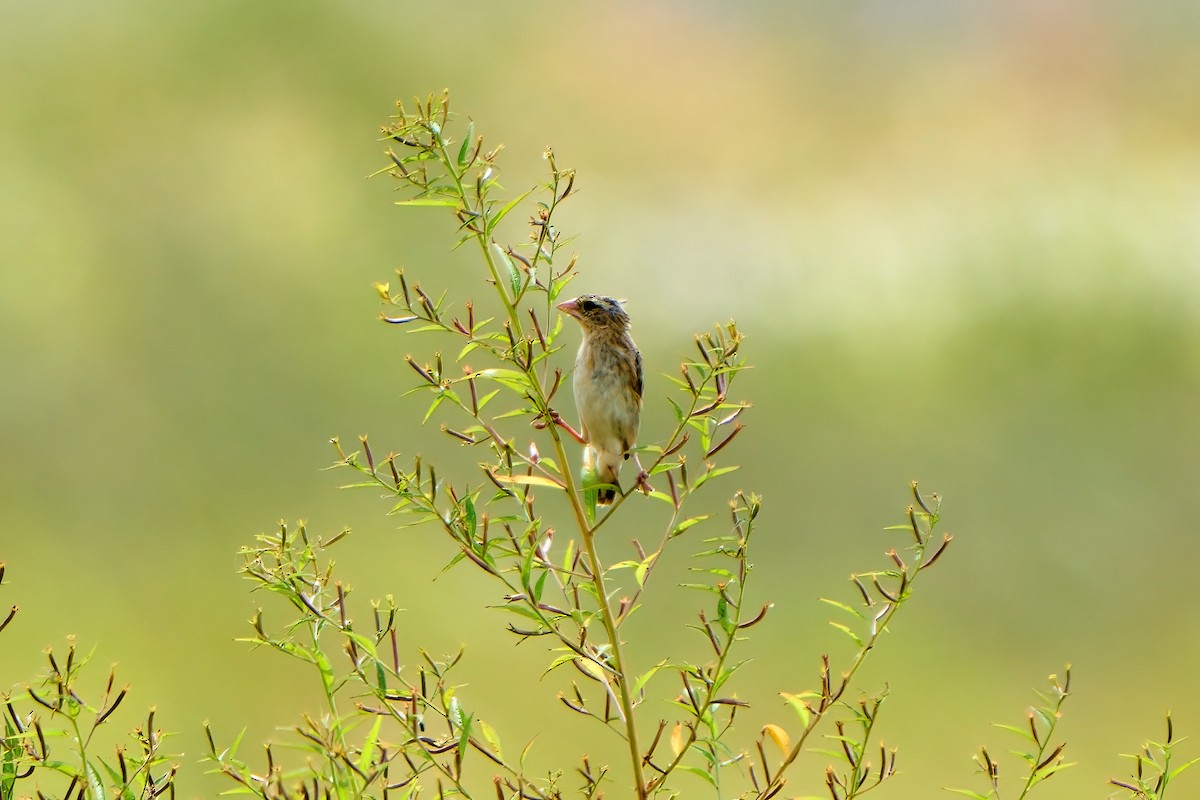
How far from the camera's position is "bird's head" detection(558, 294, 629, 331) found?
2914 mm

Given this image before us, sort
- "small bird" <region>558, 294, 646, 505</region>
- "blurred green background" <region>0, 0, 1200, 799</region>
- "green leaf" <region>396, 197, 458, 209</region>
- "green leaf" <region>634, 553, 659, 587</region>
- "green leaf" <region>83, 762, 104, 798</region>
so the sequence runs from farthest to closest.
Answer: "blurred green background" <region>0, 0, 1200, 799</region> → "small bird" <region>558, 294, 646, 505</region> → "green leaf" <region>634, 553, 659, 587</region> → "green leaf" <region>396, 197, 458, 209</region> → "green leaf" <region>83, 762, 104, 798</region>

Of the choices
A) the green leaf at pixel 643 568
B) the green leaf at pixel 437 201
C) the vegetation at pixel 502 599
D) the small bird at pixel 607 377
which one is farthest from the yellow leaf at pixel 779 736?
the small bird at pixel 607 377

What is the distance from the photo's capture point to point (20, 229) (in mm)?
10477

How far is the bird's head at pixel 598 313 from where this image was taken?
2.91 meters

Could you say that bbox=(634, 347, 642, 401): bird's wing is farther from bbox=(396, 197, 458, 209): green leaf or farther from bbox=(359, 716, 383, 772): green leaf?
bbox=(359, 716, 383, 772): green leaf

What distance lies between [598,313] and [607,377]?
168 mm

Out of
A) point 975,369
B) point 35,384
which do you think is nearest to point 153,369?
point 35,384

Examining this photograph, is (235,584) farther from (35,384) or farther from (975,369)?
(975,369)

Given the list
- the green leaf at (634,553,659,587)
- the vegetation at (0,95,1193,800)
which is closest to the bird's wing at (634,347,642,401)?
the vegetation at (0,95,1193,800)

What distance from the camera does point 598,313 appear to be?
294 cm

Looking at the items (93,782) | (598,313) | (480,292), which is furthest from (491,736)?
(480,292)

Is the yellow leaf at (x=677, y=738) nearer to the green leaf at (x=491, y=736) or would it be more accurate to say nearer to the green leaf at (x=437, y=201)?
the green leaf at (x=491, y=736)

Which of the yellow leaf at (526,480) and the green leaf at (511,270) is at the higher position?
the green leaf at (511,270)

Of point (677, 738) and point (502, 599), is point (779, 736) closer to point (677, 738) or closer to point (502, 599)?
point (677, 738)
